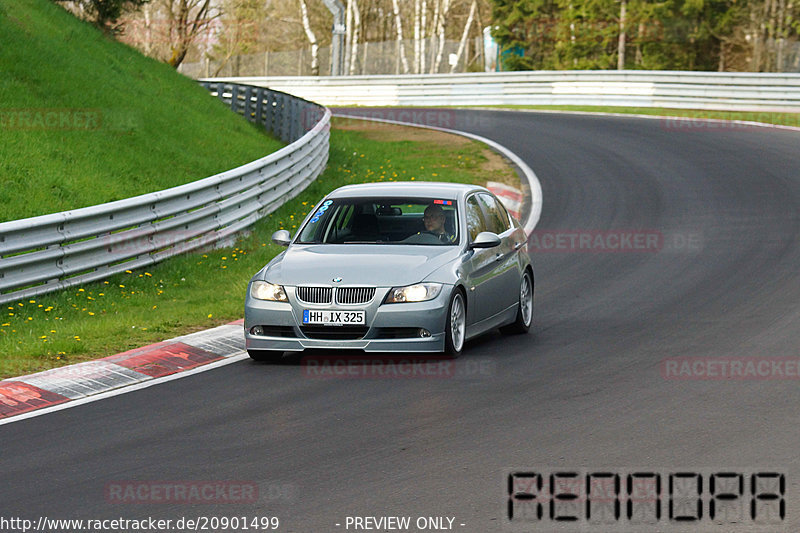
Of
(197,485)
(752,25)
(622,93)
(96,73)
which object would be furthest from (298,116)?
(752,25)

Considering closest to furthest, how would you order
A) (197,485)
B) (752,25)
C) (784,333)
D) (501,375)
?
(197,485) → (501,375) → (784,333) → (752,25)

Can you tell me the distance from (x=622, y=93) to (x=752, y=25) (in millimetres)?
22513

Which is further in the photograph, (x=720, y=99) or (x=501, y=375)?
(x=720, y=99)

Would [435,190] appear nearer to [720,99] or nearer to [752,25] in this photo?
[720,99]

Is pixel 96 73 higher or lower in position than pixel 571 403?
higher

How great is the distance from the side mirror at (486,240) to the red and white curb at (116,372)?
7.73 ft

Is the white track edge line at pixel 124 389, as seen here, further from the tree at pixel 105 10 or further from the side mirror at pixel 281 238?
the tree at pixel 105 10

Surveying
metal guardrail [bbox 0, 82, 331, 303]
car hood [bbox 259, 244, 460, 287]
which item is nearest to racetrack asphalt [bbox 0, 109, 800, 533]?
car hood [bbox 259, 244, 460, 287]

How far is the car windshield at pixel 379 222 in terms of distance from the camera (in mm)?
11719

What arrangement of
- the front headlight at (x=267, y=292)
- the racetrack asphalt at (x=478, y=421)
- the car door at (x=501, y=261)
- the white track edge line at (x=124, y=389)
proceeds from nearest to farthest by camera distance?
1. the racetrack asphalt at (x=478, y=421)
2. the white track edge line at (x=124, y=389)
3. the front headlight at (x=267, y=292)
4. the car door at (x=501, y=261)

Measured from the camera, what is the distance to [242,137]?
2673 cm

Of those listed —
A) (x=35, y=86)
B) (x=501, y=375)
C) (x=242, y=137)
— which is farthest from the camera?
(x=242, y=137)

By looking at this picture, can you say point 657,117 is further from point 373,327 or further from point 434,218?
point 373,327

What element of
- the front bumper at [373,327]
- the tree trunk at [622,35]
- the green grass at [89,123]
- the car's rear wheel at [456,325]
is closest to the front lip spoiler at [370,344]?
→ the front bumper at [373,327]
